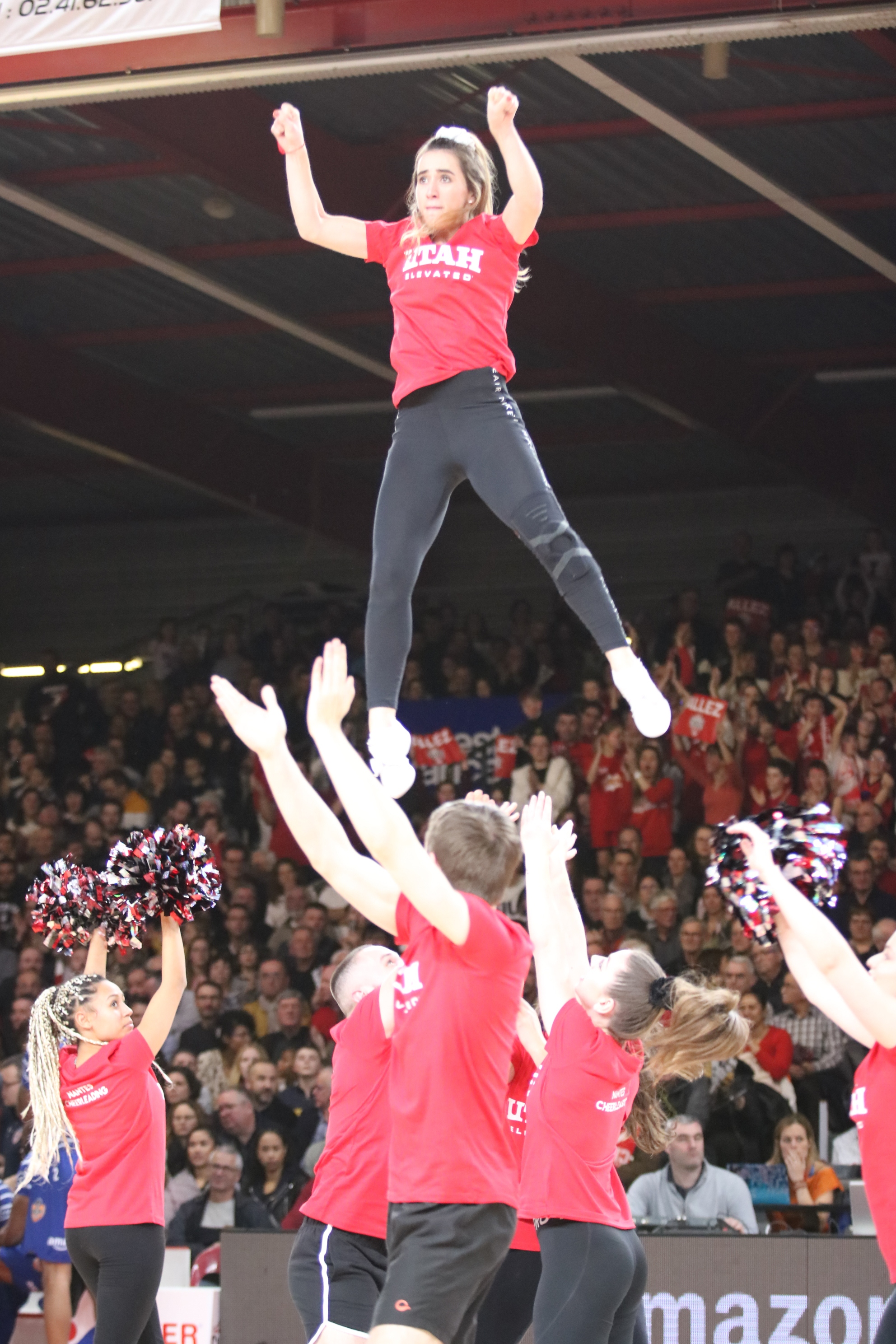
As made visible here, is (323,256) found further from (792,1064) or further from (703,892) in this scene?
(792,1064)

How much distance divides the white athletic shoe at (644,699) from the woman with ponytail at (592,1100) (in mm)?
373

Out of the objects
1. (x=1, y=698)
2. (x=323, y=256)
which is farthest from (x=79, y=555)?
(x=323, y=256)

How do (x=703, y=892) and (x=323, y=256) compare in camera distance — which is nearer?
(x=703, y=892)

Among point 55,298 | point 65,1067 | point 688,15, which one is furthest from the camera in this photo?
point 55,298

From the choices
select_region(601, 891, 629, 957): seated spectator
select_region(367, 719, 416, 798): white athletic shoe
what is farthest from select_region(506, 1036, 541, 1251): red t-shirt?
select_region(601, 891, 629, 957): seated spectator

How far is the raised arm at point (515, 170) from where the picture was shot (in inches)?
184

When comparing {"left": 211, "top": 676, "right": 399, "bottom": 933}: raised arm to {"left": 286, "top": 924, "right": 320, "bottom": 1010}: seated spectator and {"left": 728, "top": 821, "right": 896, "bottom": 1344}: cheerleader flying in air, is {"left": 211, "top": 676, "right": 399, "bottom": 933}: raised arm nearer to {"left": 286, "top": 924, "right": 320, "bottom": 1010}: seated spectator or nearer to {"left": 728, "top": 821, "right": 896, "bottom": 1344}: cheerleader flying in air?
{"left": 728, "top": 821, "right": 896, "bottom": 1344}: cheerleader flying in air

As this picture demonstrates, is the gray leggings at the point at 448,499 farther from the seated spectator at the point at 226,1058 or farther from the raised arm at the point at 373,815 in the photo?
the seated spectator at the point at 226,1058

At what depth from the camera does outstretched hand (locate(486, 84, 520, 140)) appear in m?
4.65

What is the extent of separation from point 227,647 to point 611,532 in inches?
164

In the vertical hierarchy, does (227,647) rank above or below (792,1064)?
above

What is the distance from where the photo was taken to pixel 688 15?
24.4ft

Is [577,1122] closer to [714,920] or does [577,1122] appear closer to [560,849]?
[560,849]

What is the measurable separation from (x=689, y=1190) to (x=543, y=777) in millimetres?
4714
